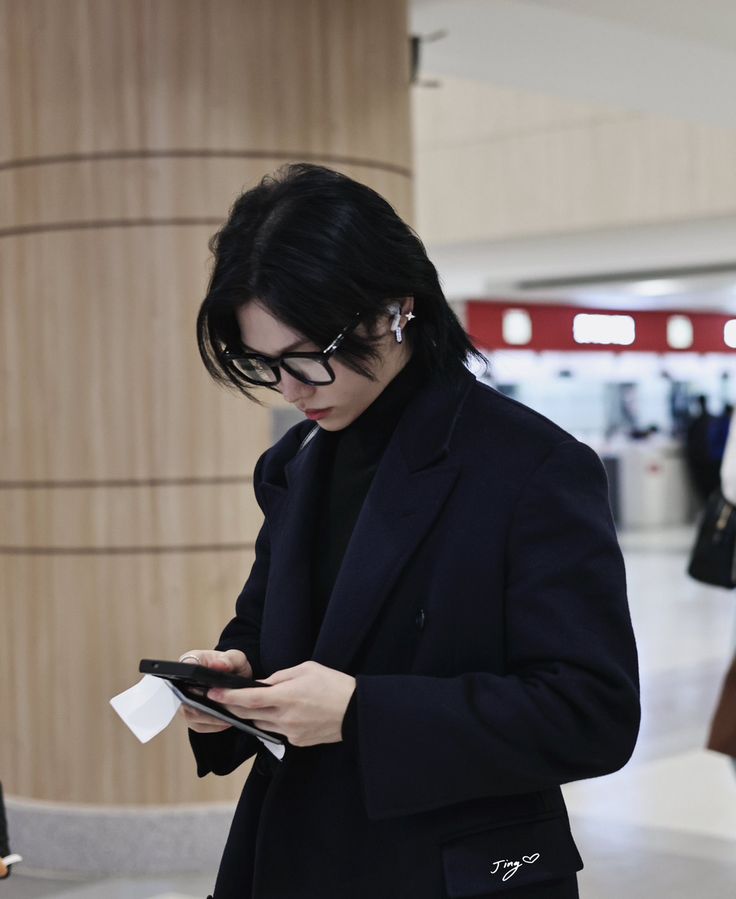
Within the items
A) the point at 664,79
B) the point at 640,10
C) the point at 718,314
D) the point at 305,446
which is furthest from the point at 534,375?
the point at 305,446

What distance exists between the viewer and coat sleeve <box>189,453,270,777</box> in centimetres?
184

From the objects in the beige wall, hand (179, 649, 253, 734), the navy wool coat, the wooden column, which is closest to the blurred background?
the wooden column

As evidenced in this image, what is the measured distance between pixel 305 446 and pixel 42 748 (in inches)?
135

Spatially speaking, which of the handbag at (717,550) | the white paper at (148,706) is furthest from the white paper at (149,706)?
the handbag at (717,550)

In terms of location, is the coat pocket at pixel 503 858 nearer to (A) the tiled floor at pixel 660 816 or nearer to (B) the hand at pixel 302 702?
(B) the hand at pixel 302 702

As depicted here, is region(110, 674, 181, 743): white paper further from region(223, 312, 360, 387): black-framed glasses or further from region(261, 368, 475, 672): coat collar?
region(223, 312, 360, 387): black-framed glasses

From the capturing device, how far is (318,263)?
153cm

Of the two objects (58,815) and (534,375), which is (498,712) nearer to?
(58,815)

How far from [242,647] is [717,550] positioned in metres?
3.29

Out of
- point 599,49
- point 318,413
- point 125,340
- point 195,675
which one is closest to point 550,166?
point 599,49

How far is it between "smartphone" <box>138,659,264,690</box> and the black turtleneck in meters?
0.21

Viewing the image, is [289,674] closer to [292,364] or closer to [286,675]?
[286,675]

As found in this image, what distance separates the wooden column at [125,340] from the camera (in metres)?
4.79

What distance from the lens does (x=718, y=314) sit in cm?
2022
